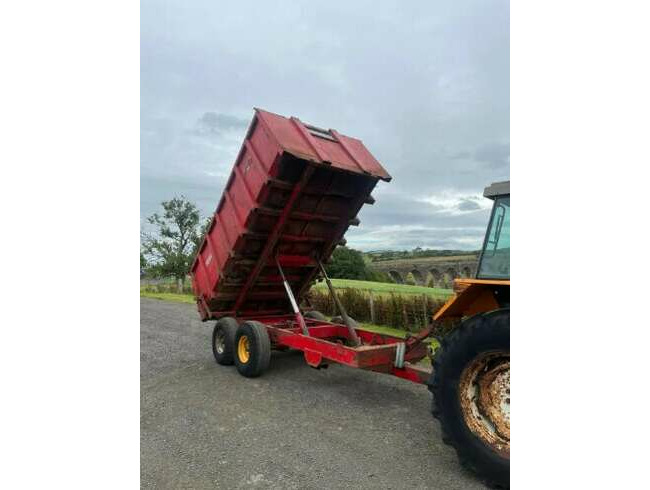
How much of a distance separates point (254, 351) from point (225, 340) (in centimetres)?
82

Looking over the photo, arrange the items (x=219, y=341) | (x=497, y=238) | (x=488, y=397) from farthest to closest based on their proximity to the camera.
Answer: (x=219, y=341) < (x=497, y=238) < (x=488, y=397)

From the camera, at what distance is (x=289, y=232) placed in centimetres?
646

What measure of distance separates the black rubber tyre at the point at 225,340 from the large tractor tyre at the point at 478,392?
3788mm

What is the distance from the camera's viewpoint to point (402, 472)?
362cm

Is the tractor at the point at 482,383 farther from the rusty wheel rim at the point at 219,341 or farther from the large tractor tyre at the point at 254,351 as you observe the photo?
the rusty wheel rim at the point at 219,341

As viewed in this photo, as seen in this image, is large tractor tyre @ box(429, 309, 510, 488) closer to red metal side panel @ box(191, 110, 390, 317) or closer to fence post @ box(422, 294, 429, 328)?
red metal side panel @ box(191, 110, 390, 317)

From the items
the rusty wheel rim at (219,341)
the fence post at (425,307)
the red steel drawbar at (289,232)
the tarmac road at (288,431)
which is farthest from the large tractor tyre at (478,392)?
the fence post at (425,307)

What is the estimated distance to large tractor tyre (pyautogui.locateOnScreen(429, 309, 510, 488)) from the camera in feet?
10.9

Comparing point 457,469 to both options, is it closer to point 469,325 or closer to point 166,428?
point 469,325

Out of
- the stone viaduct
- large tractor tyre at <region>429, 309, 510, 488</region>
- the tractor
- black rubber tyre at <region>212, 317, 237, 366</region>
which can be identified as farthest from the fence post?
large tractor tyre at <region>429, 309, 510, 488</region>

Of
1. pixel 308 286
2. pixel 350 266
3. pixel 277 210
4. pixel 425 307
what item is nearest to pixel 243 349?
pixel 308 286

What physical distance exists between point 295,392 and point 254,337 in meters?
1.00

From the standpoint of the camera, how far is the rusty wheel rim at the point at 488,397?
3426 mm

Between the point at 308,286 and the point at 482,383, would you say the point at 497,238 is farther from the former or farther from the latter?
the point at 308,286
